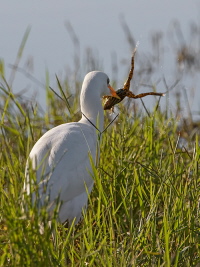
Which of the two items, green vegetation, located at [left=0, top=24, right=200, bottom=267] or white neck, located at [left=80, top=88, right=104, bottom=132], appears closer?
green vegetation, located at [left=0, top=24, right=200, bottom=267]

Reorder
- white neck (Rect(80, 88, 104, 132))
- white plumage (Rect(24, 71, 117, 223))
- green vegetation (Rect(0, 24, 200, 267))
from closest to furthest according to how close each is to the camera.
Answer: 1. green vegetation (Rect(0, 24, 200, 267))
2. white plumage (Rect(24, 71, 117, 223))
3. white neck (Rect(80, 88, 104, 132))

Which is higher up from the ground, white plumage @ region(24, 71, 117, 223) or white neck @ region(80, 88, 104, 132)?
white neck @ region(80, 88, 104, 132)

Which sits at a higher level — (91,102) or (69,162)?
(91,102)

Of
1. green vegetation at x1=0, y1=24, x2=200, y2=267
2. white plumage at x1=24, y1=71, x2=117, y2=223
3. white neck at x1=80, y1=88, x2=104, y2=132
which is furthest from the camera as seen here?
white neck at x1=80, y1=88, x2=104, y2=132

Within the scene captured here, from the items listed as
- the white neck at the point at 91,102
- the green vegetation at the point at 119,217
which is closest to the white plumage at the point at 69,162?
the green vegetation at the point at 119,217

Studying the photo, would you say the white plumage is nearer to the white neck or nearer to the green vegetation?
the green vegetation

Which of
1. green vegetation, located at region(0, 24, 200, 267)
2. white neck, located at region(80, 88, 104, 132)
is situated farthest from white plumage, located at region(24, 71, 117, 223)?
white neck, located at region(80, 88, 104, 132)

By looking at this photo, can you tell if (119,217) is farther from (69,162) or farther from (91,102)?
(91,102)

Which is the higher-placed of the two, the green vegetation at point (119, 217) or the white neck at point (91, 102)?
the white neck at point (91, 102)

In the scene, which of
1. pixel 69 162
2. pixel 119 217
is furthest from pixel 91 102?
pixel 119 217

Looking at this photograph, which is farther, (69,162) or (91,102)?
(91,102)

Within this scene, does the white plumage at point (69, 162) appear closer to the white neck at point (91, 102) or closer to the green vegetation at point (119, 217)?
the green vegetation at point (119, 217)

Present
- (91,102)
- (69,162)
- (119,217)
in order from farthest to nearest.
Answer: (91,102) < (69,162) < (119,217)

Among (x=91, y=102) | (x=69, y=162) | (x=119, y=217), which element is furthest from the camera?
(x=91, y=102)
